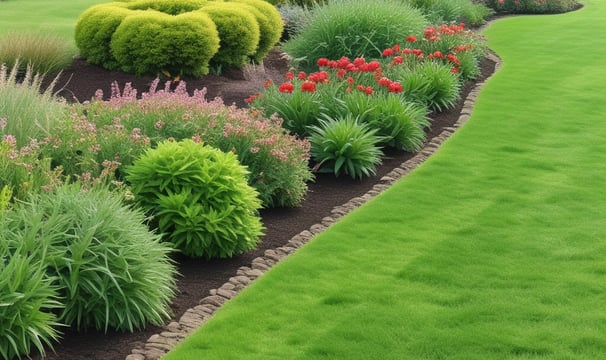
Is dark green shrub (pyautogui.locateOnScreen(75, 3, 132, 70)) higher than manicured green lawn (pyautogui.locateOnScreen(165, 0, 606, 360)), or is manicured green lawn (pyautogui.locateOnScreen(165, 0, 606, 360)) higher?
dark green shrub (pyautogui.locateOnScreen(75, 3, 132, 70))

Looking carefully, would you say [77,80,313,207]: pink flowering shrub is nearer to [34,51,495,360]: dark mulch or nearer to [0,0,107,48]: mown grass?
[34,51,495,360]: dark mulch

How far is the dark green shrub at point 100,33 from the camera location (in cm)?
1552

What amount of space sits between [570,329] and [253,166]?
3.90 m

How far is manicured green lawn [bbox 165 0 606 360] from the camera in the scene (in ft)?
21.1

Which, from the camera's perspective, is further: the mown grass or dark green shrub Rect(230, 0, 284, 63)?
the mown grass

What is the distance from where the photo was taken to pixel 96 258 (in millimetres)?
6395

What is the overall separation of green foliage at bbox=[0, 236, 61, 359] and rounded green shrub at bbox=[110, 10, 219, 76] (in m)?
9.07

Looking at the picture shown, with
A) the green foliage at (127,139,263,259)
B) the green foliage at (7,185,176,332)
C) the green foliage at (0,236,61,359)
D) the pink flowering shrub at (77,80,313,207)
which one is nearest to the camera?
the green foliage at (0,236,61,359)

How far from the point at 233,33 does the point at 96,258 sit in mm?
9970

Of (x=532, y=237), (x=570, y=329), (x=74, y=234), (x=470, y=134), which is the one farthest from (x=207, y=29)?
(x=570, y=329)

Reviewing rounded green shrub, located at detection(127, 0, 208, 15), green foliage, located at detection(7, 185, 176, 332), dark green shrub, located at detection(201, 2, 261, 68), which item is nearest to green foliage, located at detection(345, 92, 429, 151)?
dark green shrub, located at detection(201, 2, 261, 68)

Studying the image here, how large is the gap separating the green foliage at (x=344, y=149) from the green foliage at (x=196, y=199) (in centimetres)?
268

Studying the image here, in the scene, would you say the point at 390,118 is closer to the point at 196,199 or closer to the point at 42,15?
the point at 196,199

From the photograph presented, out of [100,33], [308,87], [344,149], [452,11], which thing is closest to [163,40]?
[100,33]
